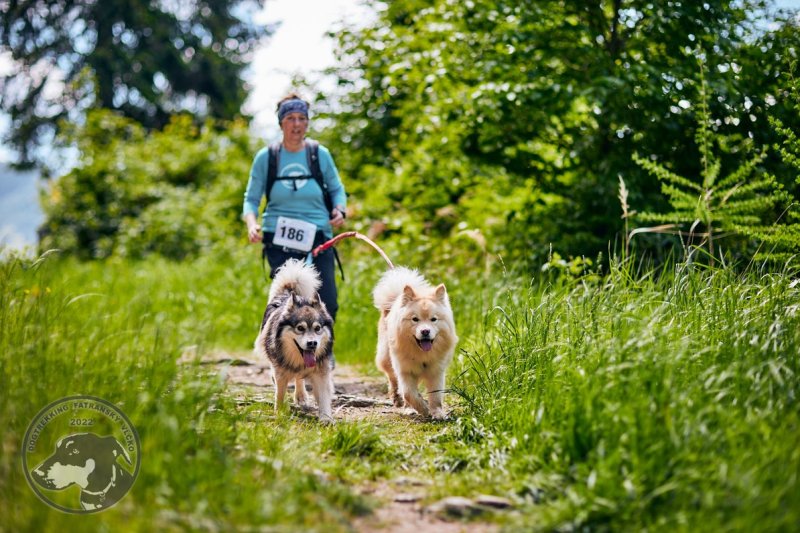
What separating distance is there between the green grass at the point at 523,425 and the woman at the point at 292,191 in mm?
1416

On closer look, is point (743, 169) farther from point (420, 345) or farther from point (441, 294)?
point (420, 345)

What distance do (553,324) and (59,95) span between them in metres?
19.4

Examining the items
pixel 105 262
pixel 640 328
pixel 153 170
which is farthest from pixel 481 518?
pixel 153 170

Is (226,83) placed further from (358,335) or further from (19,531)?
(19,531)

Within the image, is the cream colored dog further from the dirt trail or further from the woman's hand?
the woman's hand

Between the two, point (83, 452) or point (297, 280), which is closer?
point (83, 452)

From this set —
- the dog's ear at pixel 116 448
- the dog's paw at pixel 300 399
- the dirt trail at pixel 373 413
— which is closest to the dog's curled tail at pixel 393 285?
the dirt trail at pixel 373 413

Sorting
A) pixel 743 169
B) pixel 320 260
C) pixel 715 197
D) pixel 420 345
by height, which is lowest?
pixel 420 345

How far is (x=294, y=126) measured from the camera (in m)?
5.19

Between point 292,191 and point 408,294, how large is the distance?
1366 millimetres

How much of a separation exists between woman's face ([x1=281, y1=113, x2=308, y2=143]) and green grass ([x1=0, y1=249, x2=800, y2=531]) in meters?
1.92

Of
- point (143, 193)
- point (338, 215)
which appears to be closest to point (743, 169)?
point (338, 215)

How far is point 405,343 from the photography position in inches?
181

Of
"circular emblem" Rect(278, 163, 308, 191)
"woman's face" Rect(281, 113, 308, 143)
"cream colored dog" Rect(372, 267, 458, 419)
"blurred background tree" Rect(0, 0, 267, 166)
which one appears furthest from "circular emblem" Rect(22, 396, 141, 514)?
"blurred background tree" Rect(0, 0, 267, 166)
